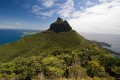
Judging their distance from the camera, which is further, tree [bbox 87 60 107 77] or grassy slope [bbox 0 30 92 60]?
grassy slope [bbox 0 30 92 60]

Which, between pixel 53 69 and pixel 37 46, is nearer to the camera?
pixel 53 69

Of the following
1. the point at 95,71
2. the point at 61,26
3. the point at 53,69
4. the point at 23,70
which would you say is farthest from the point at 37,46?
the point at 95,71

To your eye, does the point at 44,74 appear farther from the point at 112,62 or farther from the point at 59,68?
the point at 112,62

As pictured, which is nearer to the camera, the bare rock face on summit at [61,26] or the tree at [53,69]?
the tree at [53,69]

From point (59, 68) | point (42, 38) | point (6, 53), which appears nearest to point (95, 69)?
point (59, 68)

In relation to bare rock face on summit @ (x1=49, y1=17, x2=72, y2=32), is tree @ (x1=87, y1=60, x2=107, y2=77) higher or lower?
lower

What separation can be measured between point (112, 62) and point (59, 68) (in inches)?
750

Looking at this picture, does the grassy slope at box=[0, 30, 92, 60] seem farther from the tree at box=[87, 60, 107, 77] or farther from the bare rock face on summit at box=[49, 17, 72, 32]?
the tree at box=[87, 60, 107, 77]

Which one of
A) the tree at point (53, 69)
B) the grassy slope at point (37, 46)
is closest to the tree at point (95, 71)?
the tree at point (53, 69)

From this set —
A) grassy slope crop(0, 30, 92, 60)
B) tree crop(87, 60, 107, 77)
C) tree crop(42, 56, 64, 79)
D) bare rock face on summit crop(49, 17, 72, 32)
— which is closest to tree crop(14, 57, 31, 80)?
tree crop(42, 56, 64, 79)

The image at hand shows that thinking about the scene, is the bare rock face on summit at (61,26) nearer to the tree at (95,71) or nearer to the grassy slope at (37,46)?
the grassy slope at (37,46)

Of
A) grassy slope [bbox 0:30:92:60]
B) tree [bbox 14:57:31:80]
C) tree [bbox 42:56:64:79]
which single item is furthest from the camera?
grassy slope [bbox 0:30:92:60]

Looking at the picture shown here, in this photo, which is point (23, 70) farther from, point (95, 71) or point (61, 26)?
point (61, 26)

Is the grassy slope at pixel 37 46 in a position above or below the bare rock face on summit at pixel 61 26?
below
